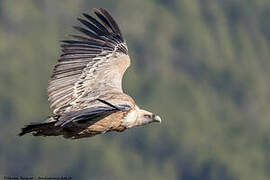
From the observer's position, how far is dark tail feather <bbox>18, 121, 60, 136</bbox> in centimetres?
1605

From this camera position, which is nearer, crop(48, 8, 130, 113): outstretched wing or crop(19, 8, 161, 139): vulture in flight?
crop(19, 8, 161, 139): vulture in flight

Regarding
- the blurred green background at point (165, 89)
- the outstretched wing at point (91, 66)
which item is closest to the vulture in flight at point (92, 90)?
the outstretched wing at point (91, 66)

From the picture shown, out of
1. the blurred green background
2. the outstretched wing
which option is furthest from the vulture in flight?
the blurred green background

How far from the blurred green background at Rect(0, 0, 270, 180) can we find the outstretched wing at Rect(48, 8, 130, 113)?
253ft

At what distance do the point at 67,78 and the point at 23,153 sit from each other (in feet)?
298

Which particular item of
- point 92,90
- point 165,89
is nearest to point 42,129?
point 92,90

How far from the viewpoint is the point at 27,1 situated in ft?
451

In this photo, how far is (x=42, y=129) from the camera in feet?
53.5

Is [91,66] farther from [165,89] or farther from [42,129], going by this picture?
[165,89]

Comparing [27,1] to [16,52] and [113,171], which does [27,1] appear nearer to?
[16,52]

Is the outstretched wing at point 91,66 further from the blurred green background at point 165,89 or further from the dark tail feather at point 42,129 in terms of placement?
the blurred green background at point 165,89

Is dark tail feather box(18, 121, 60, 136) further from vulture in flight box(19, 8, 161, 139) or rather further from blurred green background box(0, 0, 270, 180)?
blurred green background box(0, 0, 270, 180)

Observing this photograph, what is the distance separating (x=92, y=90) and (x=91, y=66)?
0.89m

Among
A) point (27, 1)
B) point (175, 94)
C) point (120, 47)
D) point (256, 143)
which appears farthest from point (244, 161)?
point (120, 47)
